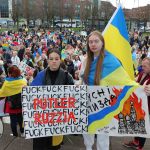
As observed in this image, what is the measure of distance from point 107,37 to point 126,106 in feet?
5.12

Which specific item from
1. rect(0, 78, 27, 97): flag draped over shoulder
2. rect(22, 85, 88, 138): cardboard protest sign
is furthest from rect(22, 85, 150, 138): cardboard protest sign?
rect(0, 78, 27, 97): flag draped over shoulder

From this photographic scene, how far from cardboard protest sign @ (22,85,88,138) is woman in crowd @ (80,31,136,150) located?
19cm

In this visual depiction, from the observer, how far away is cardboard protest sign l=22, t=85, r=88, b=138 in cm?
393

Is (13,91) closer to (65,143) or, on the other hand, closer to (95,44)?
(65,143)

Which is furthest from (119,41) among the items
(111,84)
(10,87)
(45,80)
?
(10,87)

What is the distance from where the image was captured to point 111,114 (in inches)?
158

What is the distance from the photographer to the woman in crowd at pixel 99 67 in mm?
3783

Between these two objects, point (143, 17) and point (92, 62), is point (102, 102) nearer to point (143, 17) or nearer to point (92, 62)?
point (92, 62)

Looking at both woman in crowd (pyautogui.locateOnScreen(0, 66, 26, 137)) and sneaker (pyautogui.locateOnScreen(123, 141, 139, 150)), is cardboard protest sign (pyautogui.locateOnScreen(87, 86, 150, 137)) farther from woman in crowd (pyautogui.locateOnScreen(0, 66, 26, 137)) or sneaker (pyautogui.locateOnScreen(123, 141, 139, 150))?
woman in crowd (pyautogui.locateOnScreen(0, 66, 26, 137))

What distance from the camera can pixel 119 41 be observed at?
17.3ft

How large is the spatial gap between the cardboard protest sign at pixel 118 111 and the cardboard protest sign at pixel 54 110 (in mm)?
125

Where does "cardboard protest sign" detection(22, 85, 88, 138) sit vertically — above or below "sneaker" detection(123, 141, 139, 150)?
above

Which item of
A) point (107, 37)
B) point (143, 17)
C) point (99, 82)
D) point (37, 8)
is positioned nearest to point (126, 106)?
point (99, 82)

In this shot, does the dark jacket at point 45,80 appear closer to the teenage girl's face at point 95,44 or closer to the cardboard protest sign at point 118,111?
the cardboard protest sign at point 118,111
